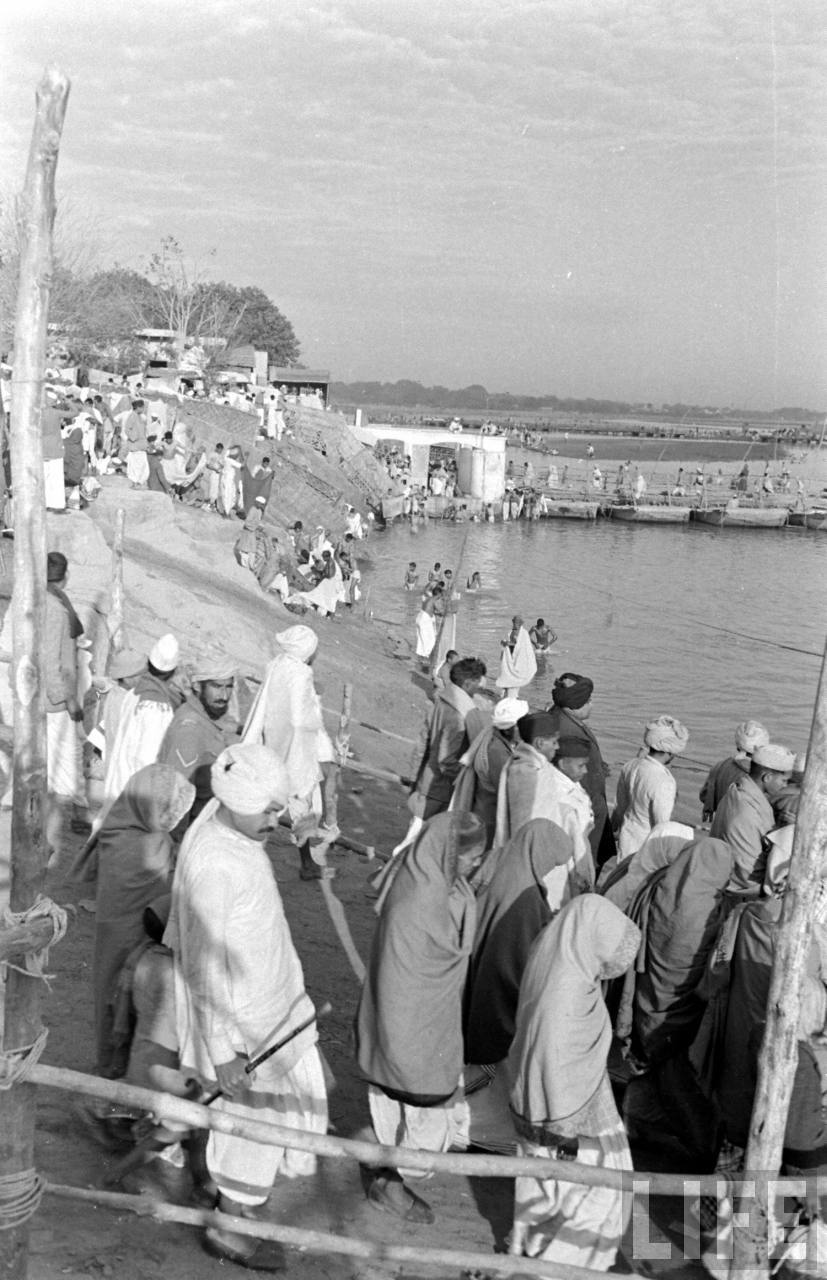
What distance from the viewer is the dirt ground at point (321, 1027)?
3426mm

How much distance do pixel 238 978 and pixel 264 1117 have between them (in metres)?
0.46

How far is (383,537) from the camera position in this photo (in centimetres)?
3741

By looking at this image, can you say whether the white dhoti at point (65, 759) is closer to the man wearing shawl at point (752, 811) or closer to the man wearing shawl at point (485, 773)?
the man wearing shawl at point (485, 773)

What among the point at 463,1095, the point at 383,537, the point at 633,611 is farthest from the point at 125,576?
the point at 383,537

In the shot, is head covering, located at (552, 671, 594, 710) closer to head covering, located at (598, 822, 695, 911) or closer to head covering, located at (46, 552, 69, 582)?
head covering, located at (598, 822, 695, 911)

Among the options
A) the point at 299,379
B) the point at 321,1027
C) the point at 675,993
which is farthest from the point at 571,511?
the point at 675,993

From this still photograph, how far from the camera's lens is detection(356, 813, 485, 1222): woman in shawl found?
370 cm

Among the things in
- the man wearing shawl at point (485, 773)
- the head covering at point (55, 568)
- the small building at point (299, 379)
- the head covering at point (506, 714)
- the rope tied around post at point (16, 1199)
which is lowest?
the rope tied around post at point (16, 1199)

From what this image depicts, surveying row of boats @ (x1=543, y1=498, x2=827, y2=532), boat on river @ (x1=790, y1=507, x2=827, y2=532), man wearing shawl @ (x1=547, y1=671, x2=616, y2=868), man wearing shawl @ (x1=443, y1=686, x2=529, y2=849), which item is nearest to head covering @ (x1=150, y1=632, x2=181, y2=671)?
man wearing shawl @ (x1=443, y1=686, x2=529, y2=849)

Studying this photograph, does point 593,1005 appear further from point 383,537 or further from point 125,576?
point 383,537

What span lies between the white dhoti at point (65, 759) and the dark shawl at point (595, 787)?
283cm

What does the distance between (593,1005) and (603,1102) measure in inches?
12.9

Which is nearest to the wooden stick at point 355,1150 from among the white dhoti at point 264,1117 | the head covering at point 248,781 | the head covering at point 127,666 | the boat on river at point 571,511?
the white dhoti at point 264,1117

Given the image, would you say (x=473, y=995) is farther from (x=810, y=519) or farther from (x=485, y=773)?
(x=810, y=519)
